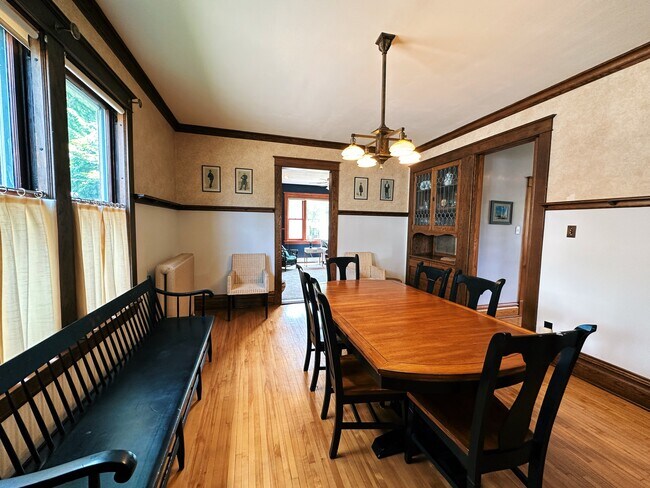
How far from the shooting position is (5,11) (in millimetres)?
1131


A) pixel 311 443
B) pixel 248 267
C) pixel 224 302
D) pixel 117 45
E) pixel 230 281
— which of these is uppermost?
pixel 117 45

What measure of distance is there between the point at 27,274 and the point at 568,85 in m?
4.20

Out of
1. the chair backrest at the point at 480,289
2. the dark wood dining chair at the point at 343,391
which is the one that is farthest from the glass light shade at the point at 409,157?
the dark wood dining chair at the point at 343,391

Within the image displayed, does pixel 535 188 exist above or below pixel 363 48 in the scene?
below

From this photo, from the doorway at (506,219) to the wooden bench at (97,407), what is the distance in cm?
411

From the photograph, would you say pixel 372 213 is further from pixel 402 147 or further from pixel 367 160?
pixel 402 147

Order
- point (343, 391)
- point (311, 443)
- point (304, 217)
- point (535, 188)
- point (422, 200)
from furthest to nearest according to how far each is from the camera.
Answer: point (304, 217)
point (422, 200)
point (535, 188)
point (311, 443)
point (343, 391)

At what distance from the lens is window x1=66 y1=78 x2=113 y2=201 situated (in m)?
1.66

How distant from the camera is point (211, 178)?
13.2 feet

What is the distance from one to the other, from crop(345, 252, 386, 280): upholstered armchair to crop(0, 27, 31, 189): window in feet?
12.9

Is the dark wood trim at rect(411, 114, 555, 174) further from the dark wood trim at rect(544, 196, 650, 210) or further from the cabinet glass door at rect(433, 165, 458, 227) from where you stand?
the dark wood trim at rect(544, 196, 650, 210)

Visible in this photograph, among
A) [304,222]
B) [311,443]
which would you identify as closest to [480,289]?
[311,443]

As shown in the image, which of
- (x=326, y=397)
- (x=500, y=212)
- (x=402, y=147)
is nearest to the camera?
(x=326, y=397)

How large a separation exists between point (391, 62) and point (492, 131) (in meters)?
1.89
